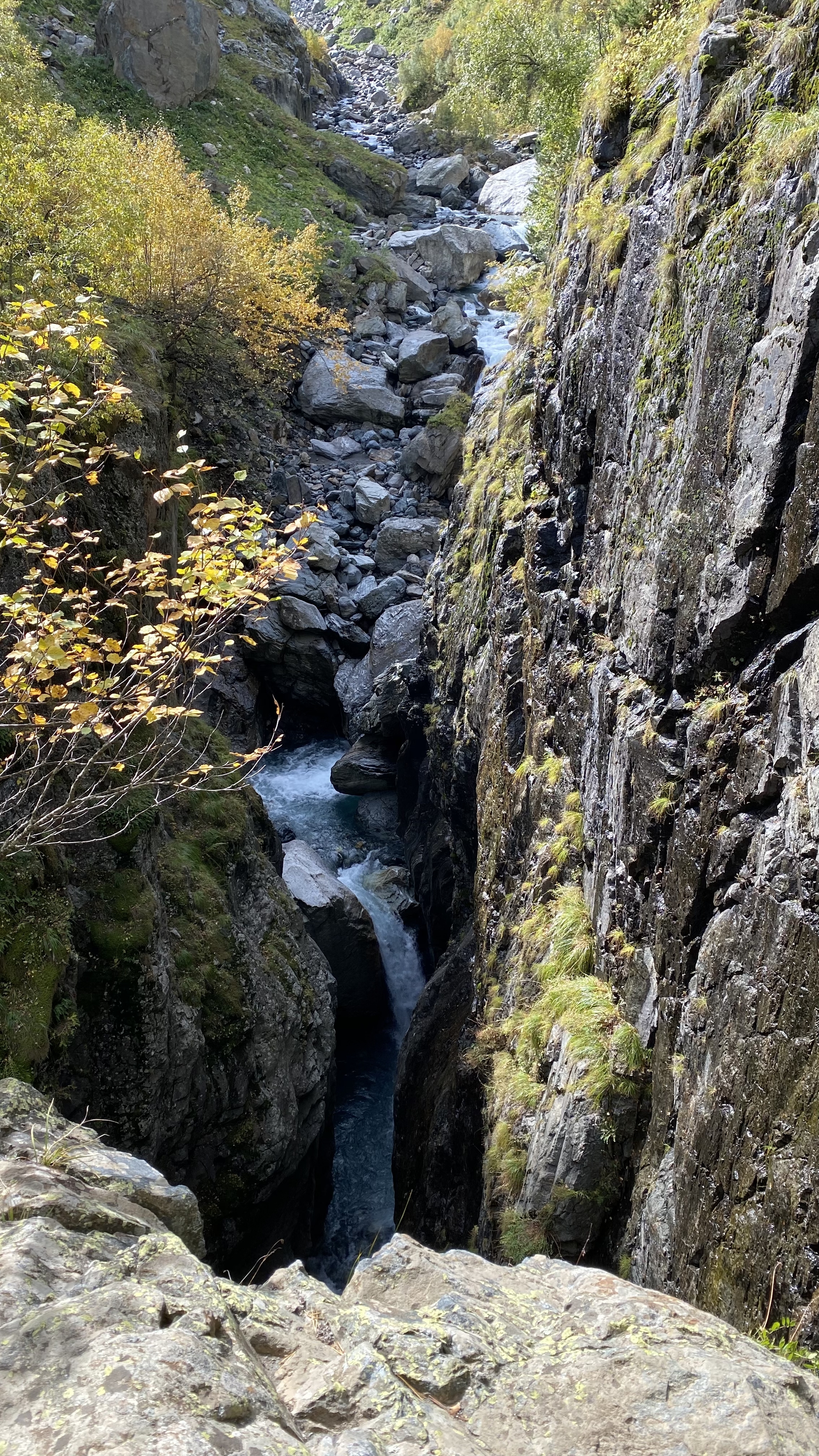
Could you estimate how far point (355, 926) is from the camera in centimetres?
1992

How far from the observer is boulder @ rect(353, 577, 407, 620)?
27.8 metres

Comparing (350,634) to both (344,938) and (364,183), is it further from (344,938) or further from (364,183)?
(364,183)

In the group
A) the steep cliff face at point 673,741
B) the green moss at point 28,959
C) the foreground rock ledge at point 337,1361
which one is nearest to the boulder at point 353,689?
the steep cliff face at point 673,741

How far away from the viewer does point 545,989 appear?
35.9 ft

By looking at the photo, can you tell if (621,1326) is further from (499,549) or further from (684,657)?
(499,549)

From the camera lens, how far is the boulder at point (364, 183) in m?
47.7

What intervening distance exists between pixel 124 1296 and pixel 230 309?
23306mm

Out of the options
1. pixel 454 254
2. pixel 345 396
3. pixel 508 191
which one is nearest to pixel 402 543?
pixel 345 396

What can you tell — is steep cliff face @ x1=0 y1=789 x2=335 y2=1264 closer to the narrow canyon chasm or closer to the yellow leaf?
the narrow canyon chasm

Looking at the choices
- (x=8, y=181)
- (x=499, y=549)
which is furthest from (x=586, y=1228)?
(x=8, y=181)

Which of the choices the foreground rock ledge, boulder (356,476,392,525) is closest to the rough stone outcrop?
the foreground rock ledge

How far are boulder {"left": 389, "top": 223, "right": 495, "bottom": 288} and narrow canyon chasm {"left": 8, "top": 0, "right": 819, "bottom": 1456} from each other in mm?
21546

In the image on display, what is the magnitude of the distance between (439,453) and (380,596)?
675cm

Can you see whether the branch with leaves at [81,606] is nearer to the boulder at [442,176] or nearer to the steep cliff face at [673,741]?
the steep cliff face at [673,741]
